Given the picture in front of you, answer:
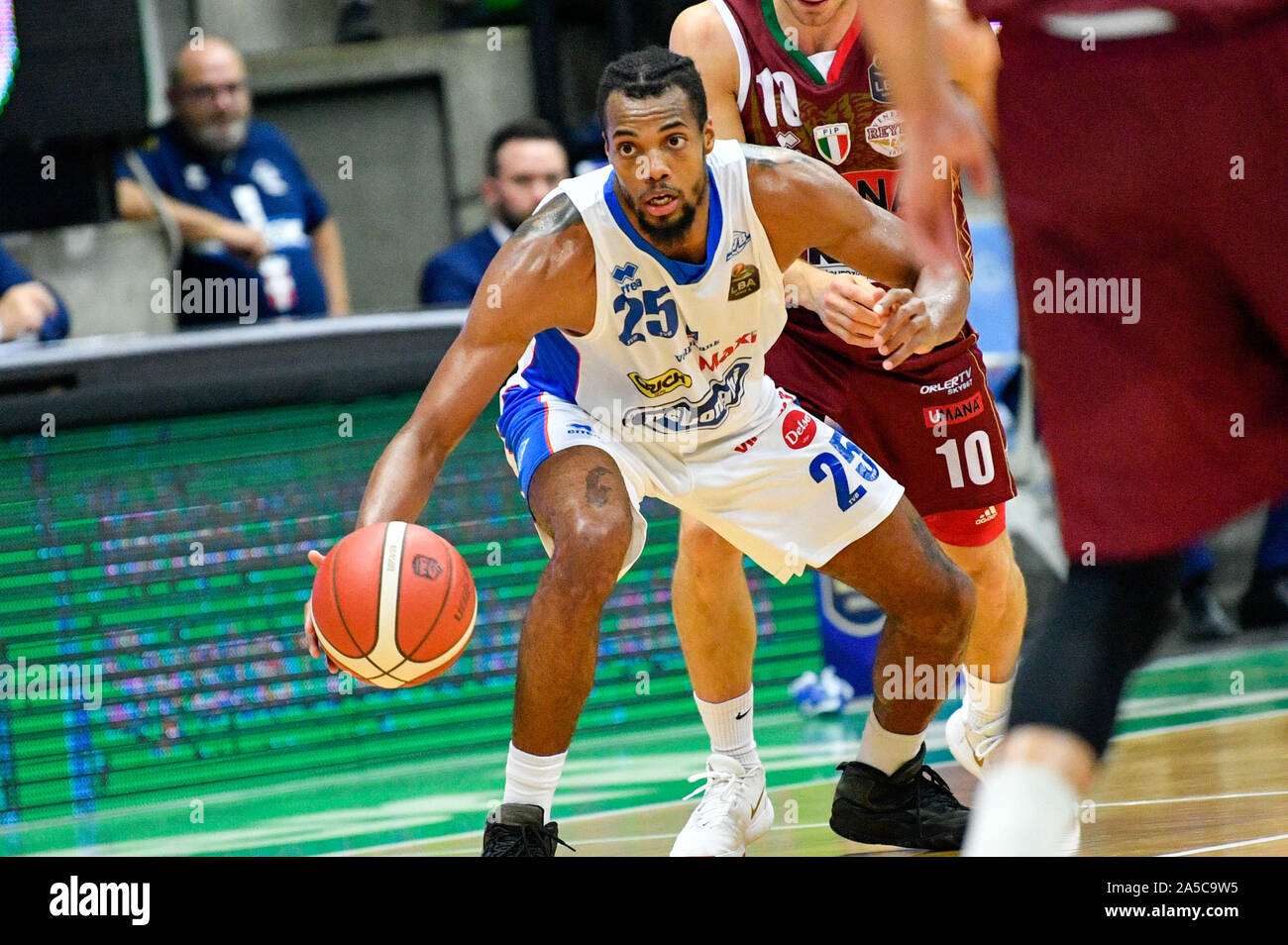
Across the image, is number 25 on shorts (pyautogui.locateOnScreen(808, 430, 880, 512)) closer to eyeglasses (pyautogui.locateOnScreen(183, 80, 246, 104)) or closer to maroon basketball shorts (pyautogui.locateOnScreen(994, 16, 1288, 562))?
maroon basketball shorts (pyautogui.locateOnScreen(994, 16, 1288, 562))

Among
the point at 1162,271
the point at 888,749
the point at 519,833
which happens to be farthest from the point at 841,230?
the point at 1162,271

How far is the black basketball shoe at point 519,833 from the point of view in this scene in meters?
3.75

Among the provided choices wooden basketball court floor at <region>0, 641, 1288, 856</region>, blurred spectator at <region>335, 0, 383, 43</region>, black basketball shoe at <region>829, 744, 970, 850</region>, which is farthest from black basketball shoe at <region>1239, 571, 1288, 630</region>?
blurred spectator at <region>335, 0, 383, 43</region>

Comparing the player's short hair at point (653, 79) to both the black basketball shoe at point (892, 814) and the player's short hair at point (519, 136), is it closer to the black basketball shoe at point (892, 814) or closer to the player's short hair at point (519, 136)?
the black basketball shoe at point (892, 814)

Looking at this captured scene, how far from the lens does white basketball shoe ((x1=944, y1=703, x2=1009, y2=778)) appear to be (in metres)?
4.69

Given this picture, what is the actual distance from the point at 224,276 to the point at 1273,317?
4.98 m

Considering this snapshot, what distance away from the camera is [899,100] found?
7.77ft

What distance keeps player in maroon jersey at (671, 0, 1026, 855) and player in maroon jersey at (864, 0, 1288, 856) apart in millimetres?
1793

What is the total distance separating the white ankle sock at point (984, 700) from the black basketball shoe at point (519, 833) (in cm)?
145

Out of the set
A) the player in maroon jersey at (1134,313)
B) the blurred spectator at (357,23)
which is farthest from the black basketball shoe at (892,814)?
the blurred spectator at (357,23)

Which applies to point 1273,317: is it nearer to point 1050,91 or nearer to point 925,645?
point 1050,91

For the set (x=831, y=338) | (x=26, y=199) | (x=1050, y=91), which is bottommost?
(x=831, y=338)

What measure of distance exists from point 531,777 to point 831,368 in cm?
139
